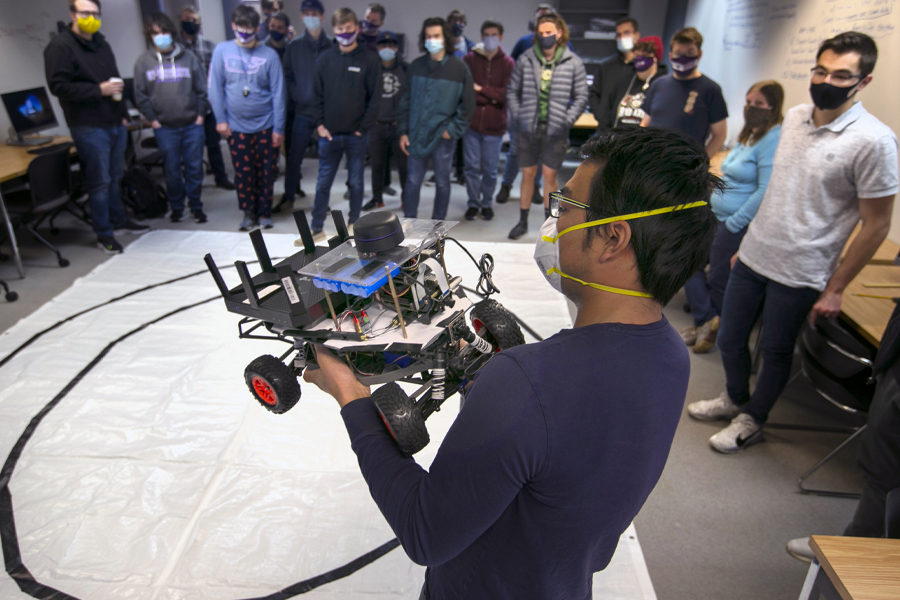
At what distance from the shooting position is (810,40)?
4.16 meters

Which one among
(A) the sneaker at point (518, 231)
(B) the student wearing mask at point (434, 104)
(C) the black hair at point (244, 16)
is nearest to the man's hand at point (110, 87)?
(C) the black hair at point (244, 16)

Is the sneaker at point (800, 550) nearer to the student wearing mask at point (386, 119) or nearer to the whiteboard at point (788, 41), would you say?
the whiteboard at point (788, 41)

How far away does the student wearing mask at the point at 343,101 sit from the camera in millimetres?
4254

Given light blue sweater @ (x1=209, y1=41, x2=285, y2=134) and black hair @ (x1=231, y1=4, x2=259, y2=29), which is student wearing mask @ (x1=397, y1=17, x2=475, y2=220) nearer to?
light blue sweater @ (x1=209, y1=41, x2=285, y2=134)

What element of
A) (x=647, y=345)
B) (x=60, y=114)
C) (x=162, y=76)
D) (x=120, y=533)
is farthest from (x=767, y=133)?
(x=60, y=114)

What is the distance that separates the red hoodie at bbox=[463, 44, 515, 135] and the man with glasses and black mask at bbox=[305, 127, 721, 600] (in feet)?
14.3

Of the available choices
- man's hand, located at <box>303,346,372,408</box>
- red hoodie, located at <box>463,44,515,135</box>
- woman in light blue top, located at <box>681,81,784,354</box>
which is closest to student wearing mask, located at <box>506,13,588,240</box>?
red hoodie, located at <box>463,44,515,135</box>

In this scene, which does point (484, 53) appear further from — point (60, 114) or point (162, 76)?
point (60, 114)

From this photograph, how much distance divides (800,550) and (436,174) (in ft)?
12.2

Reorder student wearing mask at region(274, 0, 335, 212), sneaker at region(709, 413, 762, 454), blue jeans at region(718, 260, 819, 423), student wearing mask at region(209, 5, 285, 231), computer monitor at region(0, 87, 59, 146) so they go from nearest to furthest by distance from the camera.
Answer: blue jeans at region(718, 260, 819, 423)
sneaker at region(709, 413, 762, 454)
student wearing mask at region(209, 5, 285, 231)
computer monitor at region(0, 87, 59, 146)
student wearing mask at region(274, 0, 335, 212)

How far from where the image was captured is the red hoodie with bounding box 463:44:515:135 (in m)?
4.95

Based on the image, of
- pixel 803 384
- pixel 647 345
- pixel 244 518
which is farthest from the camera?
pixel 803 384

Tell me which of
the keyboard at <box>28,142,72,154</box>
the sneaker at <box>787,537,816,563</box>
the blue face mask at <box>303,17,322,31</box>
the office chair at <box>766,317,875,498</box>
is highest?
the blue face mask at <box>303,17,322,31</box>

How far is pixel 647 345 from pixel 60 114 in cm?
661
